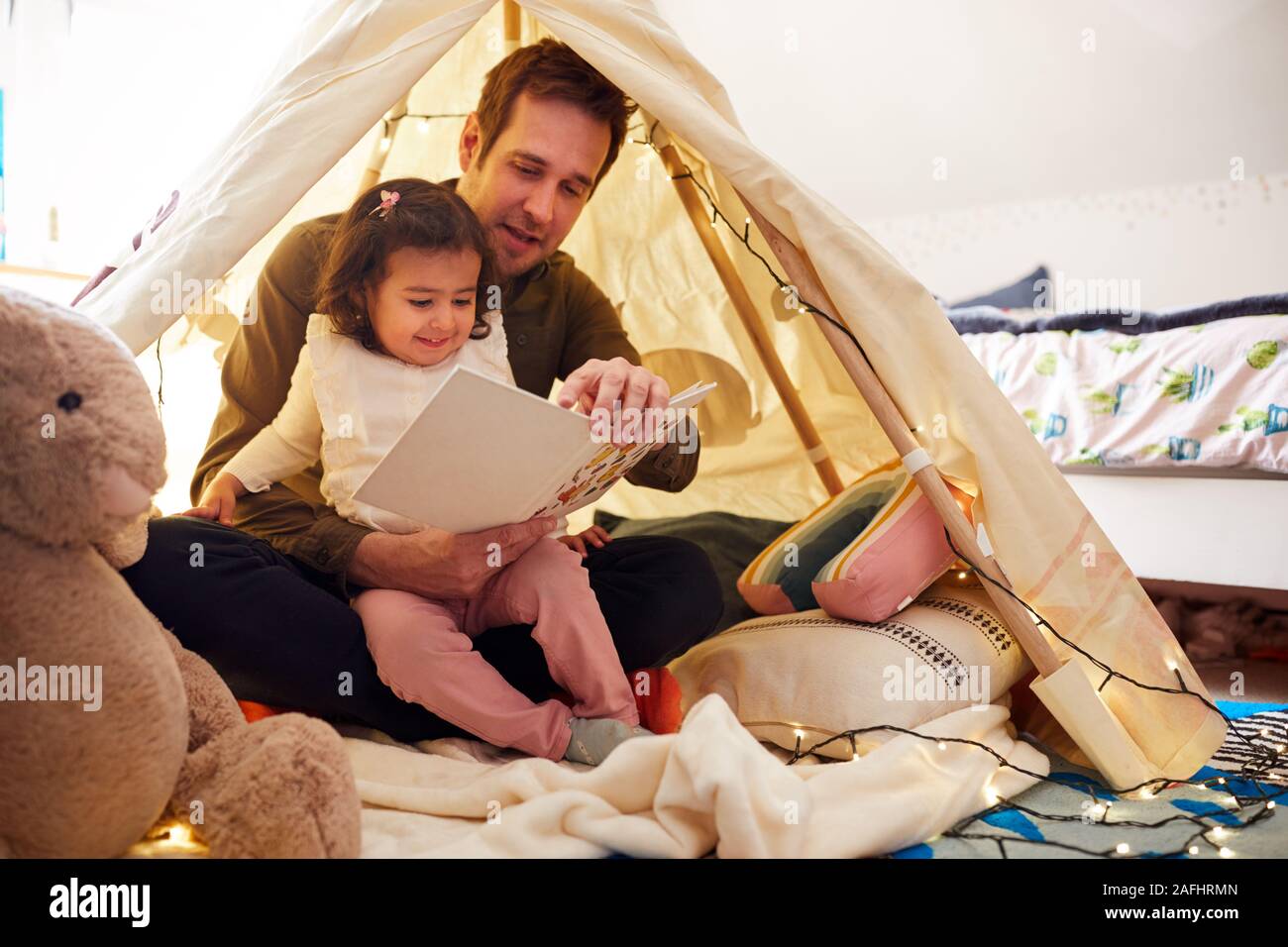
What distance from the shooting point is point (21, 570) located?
2.65 ft

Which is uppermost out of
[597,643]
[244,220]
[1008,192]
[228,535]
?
[1008,192]

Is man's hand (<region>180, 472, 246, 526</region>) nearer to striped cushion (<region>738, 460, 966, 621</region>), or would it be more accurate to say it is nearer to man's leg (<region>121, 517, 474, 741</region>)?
man's leg (<region>121, 517, 474, 741</region>)

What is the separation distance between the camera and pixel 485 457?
3.35 ft

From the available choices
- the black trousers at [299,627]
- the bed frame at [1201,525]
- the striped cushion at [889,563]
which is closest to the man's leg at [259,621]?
→ the black trousers at [299,627]

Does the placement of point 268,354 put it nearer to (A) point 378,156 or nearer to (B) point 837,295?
(A) point 378,156

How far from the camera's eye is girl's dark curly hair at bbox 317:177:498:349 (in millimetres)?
1275

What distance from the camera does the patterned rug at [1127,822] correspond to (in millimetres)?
1010

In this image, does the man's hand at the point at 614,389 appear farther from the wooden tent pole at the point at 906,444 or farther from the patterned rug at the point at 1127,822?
the patterned rug at the point at 1127,822

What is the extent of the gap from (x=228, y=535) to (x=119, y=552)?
0.84 ft

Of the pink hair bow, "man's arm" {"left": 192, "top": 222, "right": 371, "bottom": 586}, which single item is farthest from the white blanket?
the pink hair bow

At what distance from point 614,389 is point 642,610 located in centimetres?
32

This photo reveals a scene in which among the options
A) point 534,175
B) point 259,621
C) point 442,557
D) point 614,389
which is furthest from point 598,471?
point 534,175
